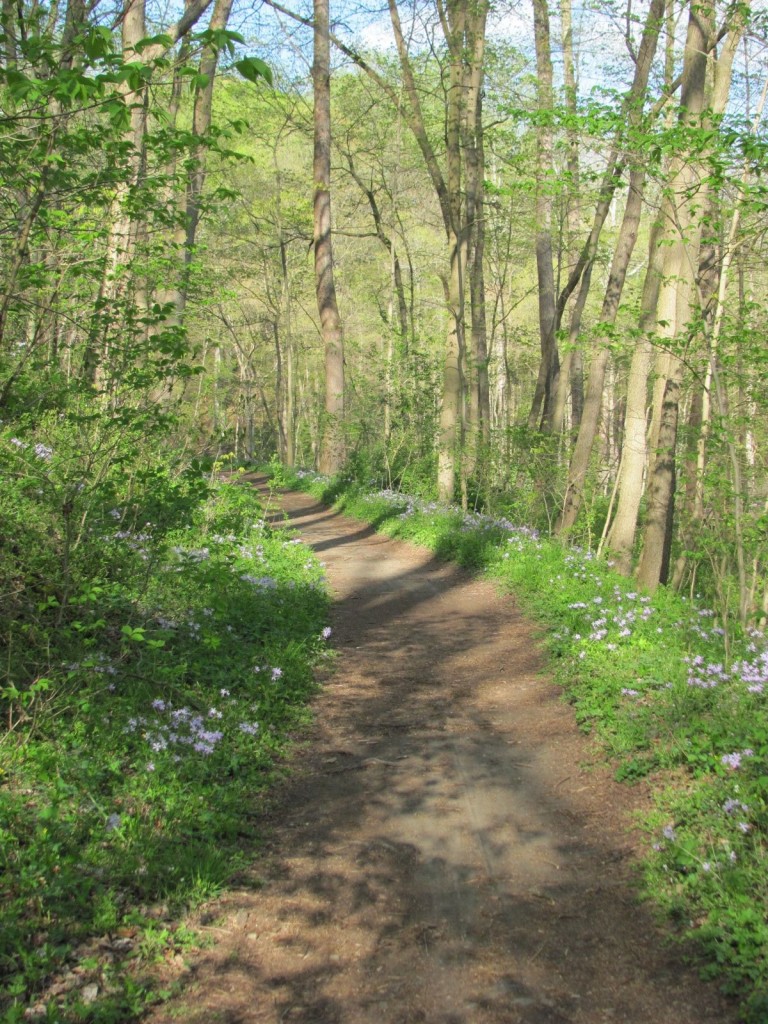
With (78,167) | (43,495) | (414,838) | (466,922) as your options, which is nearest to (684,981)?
(466,922)

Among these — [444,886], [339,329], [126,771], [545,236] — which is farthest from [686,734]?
[339,329]

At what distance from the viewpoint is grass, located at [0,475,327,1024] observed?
3094 millimetres

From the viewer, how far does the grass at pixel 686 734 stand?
329 cm

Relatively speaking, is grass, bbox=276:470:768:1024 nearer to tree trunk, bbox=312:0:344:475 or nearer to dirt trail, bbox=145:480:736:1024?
dirt trail, bbox=145:480:736:1024

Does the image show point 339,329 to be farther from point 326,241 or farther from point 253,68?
point 253,68

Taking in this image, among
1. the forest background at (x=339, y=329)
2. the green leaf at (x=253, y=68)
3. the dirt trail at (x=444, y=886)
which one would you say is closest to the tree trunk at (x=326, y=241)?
the forest background at (x=339, y=329)

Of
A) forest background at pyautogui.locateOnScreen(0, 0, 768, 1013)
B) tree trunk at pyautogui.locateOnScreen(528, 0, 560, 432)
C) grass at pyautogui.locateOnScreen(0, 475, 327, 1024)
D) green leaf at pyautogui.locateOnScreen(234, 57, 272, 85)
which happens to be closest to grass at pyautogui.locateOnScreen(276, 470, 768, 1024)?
forest background at pyautogui.locateOnScreen(0, 0, 768, 1013)

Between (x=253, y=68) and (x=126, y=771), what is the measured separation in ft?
11.4

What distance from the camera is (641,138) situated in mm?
6117

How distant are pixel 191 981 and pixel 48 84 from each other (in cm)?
372

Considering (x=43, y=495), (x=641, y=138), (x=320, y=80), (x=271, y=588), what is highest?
(x=320, y=80)

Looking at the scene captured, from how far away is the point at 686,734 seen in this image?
4.68 metres

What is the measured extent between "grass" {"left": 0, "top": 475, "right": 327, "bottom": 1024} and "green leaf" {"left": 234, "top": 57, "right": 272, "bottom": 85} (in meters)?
2.70

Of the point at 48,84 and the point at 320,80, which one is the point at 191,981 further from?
the point at 320,80
